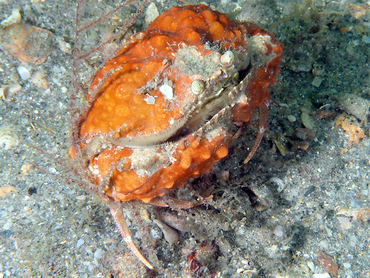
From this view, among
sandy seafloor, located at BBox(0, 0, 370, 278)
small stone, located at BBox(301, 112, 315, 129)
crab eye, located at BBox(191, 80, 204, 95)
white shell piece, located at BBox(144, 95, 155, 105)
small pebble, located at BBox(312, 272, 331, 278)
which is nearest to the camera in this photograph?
crab eye, located at BBox(191, 80, 204, 95)

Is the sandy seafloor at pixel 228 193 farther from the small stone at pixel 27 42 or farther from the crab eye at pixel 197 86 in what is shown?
the crab eye at pixel 197 86

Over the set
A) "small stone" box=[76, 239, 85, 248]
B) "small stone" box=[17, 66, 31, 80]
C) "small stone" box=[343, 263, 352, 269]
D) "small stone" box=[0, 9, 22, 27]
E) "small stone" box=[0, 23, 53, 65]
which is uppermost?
"small stone" box=[0, 9, 22, 27]

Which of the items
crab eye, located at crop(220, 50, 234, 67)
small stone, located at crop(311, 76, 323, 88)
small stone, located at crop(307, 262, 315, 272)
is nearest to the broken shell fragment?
crab eye, located at crop(220, 50, 234, 67)

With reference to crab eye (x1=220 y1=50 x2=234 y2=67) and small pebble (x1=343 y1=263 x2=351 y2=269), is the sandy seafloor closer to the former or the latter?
small pebble (x1=343 y1=263 x2=351 y2=269)

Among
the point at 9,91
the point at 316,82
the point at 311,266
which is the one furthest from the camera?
the point at 316,82

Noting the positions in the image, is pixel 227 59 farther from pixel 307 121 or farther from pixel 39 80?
pixel 39 80

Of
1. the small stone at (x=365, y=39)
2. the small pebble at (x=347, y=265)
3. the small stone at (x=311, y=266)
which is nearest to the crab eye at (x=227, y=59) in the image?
the small stone at (x=311, y=266)

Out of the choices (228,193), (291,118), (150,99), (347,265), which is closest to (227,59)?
(150,99)

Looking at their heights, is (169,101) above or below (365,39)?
above
